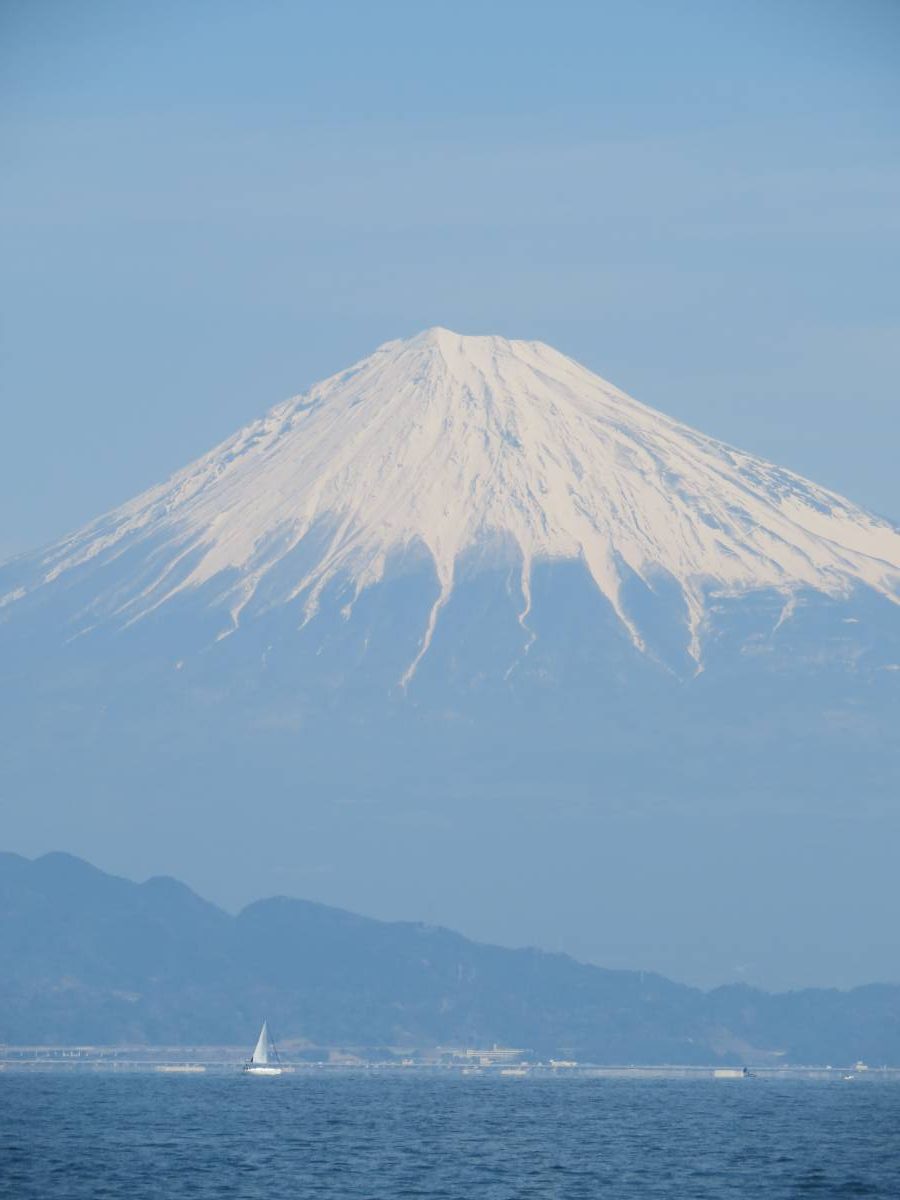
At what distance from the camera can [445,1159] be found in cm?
10006

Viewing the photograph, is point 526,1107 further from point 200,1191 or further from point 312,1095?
point 200,1191

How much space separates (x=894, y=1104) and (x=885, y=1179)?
83166 mm

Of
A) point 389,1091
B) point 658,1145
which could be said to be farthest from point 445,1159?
point 389,1091

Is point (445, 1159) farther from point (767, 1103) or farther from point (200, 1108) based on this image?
point (767, 1103)

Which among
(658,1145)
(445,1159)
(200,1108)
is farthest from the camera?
(200,1108)

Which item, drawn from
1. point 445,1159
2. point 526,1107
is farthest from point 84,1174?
point 526,1107

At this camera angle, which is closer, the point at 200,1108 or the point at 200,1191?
the point at 200,1191

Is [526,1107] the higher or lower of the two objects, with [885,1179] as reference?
higher

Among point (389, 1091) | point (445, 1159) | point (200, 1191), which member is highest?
point (389, 1091)

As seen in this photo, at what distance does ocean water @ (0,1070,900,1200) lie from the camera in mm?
86188

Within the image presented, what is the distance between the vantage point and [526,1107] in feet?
511

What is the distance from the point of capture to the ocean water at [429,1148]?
86.2m

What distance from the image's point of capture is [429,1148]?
351 feet

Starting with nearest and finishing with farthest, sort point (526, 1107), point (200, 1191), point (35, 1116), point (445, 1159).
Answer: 1. point (200, 1191)
2. point (445, 1159)
3. point (35, 1116)
4. point (526, 1107)
